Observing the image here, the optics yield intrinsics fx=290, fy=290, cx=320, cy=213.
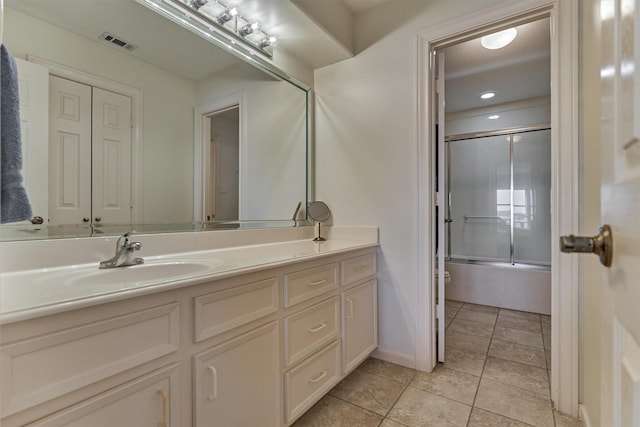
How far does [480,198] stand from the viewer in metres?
3.89

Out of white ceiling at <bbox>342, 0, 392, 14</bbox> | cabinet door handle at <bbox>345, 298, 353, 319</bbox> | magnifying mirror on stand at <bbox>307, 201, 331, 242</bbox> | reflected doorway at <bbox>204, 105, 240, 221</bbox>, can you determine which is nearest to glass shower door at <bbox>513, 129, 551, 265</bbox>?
white ceiling at <bbox>342, 0, 392, 14</bbox>

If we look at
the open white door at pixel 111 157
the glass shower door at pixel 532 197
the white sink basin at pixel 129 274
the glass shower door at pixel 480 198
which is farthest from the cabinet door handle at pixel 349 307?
the glass shower door at pixel 532 197

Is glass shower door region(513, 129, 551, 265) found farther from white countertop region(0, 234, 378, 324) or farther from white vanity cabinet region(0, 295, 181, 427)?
white vanity cabinet region(0, 295, 181, 427)

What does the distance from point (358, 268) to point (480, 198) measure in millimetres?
2930

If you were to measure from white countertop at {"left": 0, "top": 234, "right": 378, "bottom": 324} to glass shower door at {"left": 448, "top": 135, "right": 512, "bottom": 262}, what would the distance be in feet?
9.95

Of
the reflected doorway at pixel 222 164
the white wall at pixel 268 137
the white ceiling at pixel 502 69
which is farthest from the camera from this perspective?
the white ceiling at pixel 502 69

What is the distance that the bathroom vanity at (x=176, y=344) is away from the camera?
0.62m

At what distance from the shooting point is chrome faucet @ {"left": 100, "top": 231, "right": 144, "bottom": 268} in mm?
1083

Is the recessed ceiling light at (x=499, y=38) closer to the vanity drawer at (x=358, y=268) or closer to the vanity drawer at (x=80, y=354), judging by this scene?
the vanity drawer at (x=358, y=268)

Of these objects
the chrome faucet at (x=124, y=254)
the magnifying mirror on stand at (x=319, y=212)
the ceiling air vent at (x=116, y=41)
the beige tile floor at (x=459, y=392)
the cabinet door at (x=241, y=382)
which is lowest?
the beige tile floor at (x=459, y=392)

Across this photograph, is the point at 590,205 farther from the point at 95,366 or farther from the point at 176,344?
the point at 95,366

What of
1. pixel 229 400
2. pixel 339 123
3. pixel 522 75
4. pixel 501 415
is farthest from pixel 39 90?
pixel 522 75

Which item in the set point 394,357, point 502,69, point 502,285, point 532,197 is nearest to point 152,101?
point 394,357

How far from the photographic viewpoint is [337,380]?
4.97 feet
